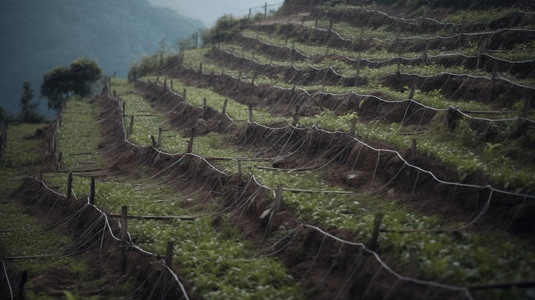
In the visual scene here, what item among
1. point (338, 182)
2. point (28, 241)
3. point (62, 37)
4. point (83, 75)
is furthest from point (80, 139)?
point (62, 37)

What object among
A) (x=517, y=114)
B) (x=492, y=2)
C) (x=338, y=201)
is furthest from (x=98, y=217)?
(x=492, y=2)

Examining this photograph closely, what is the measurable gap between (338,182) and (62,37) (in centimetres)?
17681

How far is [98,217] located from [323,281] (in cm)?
982

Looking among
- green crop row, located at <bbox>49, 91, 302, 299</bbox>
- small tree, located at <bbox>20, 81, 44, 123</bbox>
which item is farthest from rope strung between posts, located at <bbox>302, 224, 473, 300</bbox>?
small tree, located at <bbox>20, 81, 44, 123</bbox>

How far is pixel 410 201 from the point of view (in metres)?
13.0

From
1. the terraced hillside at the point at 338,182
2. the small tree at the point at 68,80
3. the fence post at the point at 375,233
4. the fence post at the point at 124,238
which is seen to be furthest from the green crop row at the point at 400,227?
the small tree at the point at 68,80

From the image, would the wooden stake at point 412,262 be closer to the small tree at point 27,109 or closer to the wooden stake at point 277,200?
the wooden stake at point 277,200

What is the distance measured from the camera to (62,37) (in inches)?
6693

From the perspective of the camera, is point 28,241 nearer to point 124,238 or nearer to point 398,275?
point 124,238

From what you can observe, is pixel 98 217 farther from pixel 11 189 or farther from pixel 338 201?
pixel 11 189

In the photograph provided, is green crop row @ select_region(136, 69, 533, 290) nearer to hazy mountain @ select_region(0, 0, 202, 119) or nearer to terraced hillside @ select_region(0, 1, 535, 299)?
terraced hillside @ select_region(0, 1, 535, 299)

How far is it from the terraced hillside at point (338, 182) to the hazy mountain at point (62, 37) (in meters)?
122

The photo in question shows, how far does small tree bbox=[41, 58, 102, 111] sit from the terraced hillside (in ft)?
103

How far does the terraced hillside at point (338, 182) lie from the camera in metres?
10.2
